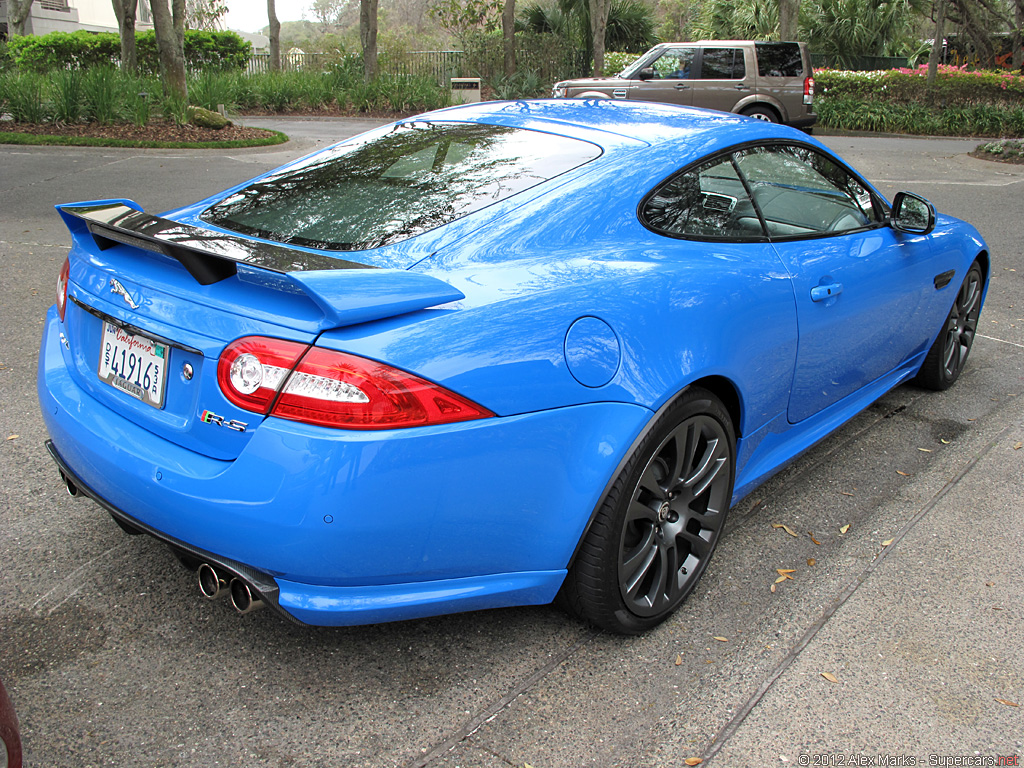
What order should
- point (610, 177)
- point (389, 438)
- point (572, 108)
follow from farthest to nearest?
point (572, 108), point (610, 177), point (389, 438)

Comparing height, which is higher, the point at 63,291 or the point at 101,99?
the point at 101,99

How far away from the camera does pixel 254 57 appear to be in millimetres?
33781

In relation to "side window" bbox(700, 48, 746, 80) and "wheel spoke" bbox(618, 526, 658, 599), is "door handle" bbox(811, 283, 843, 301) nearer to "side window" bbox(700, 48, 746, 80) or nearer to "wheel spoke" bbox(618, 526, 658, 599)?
"wheel spoke" bbox(618, 526, 658, 599)

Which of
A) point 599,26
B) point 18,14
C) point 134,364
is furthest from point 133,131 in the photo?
point 18,14

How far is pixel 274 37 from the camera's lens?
1276 inches

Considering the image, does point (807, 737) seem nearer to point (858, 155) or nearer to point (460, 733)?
point (460, 733)

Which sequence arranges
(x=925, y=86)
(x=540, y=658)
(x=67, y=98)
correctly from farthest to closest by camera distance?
(x=925, y=86)
(x=67, y=98)
(x=540, y=658)

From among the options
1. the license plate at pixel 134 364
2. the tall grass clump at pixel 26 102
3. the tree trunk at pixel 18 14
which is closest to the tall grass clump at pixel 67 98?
the tall grass clump at pixel 26 102

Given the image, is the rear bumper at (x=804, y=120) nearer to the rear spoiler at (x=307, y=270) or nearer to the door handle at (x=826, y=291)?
the door handle at (x=826, y=291)

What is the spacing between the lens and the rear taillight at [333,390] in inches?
76.2

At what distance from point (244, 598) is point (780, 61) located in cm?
1819

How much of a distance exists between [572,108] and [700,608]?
198 centimetres

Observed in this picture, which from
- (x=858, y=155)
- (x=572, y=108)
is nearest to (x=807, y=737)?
(x=572, y=108)

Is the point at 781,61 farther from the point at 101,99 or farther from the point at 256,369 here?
the point at 256,369
